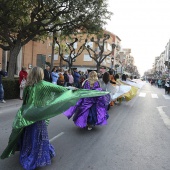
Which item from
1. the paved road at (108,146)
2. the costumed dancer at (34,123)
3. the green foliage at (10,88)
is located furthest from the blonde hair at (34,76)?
the green foliage at (10,88)

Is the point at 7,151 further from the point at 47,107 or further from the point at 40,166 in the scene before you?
the point at 47,107

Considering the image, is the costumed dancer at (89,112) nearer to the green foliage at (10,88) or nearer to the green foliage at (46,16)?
the green foliage at (10,88)

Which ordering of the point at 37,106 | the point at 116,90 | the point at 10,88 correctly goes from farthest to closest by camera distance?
the point at 116,90
the point at 10,88
the point at 37,106

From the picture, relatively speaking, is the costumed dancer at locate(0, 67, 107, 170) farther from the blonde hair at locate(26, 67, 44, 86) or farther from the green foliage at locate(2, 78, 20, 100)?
the green foliage at locate(2, 78, 20, 100)

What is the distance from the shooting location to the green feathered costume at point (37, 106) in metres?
4.00

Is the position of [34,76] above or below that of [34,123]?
above

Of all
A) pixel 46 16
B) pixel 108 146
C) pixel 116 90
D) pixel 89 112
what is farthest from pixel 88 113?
pixel 46 16

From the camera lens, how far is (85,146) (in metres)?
5.38

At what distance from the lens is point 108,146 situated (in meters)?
5.44

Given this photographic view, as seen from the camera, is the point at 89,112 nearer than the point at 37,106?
No

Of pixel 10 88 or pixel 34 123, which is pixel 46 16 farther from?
pixel 34 123

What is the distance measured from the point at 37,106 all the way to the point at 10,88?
838 cm

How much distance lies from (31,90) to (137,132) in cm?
393

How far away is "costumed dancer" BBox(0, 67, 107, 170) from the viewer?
3953mm
